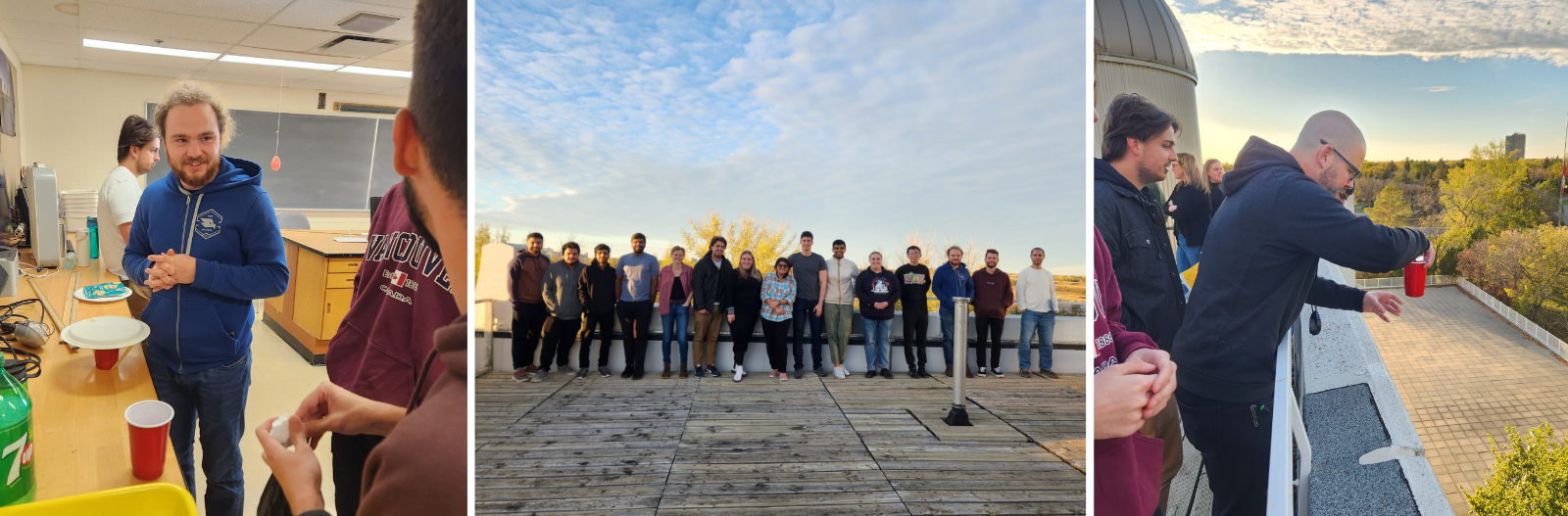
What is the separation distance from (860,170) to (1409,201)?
6929mm

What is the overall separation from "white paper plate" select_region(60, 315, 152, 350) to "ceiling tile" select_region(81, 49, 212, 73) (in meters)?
0.22

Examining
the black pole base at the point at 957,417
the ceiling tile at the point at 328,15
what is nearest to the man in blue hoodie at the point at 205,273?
the ceiling tile at the point at 328,15

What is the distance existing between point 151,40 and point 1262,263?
95 centimetres

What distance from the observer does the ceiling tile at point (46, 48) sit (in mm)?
481

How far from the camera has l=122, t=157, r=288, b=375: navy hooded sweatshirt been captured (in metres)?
0.51

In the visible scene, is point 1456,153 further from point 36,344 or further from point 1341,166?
point 36,344

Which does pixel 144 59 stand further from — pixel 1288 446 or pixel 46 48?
pixel 1288 446

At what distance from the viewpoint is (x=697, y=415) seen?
2.85 meters

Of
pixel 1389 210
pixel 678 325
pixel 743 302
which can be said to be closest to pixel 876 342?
pixel 743 302

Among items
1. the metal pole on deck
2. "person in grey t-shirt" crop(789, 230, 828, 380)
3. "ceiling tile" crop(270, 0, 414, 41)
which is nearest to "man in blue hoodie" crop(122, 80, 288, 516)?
"ceiling tile" crop(270, 0, 414, 41)

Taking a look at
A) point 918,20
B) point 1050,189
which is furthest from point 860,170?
point 1050,189

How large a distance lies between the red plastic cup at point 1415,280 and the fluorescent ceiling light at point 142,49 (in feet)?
3.37

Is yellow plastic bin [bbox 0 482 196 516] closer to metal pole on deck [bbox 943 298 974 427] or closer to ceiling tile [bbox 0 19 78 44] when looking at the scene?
ceiling tile [bbox 0 19 78 44]

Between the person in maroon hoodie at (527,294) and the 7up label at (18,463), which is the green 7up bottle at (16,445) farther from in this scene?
the person in maroon hoodie at (527,294)
